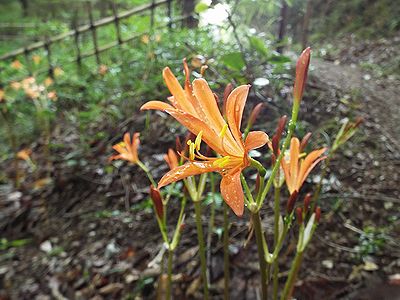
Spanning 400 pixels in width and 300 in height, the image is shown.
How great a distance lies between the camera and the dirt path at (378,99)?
8.82 ft

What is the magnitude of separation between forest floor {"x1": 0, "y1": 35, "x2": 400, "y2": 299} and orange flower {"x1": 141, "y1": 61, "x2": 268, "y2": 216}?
1.14 m

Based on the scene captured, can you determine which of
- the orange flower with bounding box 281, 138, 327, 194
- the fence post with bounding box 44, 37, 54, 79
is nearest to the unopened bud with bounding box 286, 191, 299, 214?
the orange flower with bounding box 281, 138, 327, 194

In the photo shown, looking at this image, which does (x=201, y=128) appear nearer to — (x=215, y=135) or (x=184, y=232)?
(x=215, y=135)

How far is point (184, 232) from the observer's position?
6.73 ft

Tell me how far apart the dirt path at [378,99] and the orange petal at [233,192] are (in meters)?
2.23

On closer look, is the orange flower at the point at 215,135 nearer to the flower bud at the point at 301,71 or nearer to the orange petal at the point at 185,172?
the orange petal at the point at 185,172

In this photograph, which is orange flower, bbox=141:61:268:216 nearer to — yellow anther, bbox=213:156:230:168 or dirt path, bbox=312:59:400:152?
yellow anther, bbox=213:156:230:168

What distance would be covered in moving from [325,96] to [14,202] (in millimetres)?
2892

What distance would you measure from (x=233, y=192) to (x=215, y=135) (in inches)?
4.9

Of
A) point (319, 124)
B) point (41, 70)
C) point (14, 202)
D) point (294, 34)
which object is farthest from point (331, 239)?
point (294, 34)

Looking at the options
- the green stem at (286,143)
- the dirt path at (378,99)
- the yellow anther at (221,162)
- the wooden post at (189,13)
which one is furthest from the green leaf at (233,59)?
the wooden post at (189,13)

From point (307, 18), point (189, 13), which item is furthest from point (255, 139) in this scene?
point (189, 13)

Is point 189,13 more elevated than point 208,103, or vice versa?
point 189,13

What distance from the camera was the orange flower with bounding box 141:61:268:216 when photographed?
0.64 m
